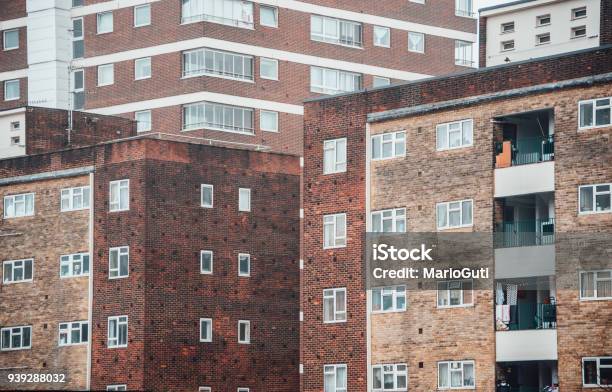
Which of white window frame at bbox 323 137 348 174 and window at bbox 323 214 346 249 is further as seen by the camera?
white window frame at bbox 323 137 348 174

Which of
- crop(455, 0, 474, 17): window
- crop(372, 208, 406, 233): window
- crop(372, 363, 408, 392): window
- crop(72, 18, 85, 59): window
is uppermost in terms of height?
crop(455, 0, 474, 17): window

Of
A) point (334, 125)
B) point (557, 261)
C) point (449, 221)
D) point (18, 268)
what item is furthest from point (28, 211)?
point (557, 261)

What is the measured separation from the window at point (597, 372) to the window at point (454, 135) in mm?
11746

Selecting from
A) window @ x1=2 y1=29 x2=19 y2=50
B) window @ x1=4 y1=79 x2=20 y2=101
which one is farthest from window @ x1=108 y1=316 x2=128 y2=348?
window @ x1=2 y1=29 x2=19 y2=50

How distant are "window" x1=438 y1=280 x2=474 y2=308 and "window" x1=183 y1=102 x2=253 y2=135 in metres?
34.8

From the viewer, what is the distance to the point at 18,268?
97500 millimetres

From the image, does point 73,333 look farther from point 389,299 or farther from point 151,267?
point 389,299

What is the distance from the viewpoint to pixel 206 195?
9325cm

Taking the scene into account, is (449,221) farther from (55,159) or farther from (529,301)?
(55,159)

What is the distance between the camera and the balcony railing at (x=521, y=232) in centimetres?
7556

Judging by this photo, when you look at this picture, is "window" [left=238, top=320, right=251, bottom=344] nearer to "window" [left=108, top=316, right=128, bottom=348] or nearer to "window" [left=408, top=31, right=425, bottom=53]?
"window" [left=108, top=316, right=128, bottom=348]

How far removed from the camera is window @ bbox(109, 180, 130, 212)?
302 feet

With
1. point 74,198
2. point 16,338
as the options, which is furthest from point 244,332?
point 16,338

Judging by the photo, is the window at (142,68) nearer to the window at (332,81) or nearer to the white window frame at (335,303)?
the window at (332,81)
